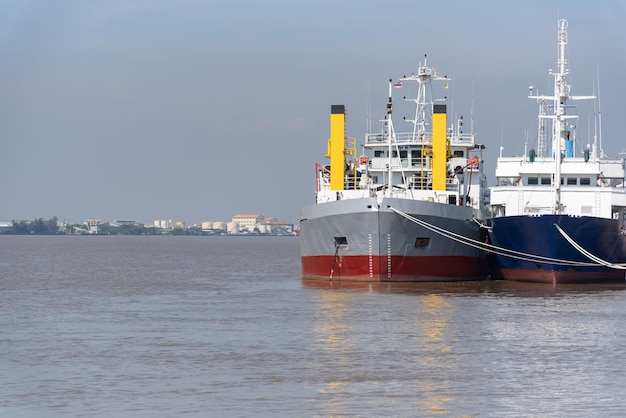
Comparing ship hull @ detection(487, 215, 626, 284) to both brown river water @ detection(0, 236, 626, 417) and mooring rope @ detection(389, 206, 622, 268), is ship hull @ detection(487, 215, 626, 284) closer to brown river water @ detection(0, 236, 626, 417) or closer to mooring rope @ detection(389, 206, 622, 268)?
mooring rope @ detection(389, 206, 622, 268)

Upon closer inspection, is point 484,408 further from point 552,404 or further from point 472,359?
point 472,359

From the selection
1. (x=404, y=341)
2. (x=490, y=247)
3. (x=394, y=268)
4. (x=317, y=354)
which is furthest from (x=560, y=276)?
(x=317, y=354)

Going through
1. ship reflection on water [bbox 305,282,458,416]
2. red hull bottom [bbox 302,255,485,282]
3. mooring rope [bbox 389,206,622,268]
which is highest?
mooring rope [bbox 389,206,622,268]

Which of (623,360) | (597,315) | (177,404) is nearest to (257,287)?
(597,315)

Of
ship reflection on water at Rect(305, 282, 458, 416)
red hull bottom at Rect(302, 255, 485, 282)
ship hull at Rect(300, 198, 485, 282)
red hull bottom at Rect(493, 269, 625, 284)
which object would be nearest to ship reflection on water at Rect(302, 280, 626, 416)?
ship reflection on water at Rect(305, 282, 458, 416)

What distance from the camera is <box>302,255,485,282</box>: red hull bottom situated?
4440cm

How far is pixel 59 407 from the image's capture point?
18344 millimetres

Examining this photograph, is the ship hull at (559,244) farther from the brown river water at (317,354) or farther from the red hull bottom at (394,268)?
the brown river water at (317,354)

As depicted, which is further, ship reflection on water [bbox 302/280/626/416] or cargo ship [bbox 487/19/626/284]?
cargo ship [bbox 487/19/626/284]

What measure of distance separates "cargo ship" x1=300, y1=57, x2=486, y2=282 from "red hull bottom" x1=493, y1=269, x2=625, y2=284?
1669mm

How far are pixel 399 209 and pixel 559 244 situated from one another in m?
7.35

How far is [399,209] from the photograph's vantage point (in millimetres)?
43750

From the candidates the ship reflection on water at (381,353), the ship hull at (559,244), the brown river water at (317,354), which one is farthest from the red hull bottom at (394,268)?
the ship reflection on water at (381,353)

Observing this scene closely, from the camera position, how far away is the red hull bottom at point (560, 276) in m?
46.3
